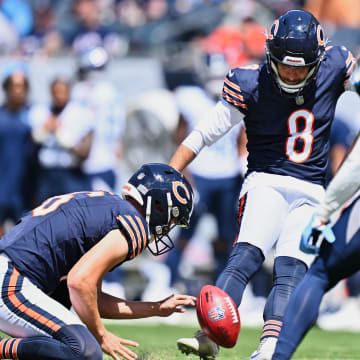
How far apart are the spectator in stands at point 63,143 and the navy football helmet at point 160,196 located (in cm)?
445

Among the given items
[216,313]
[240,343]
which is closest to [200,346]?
[216,313]

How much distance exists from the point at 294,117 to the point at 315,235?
4.14ft

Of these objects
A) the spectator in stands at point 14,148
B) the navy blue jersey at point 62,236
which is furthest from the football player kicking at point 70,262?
the spectator in stands at point 14,148

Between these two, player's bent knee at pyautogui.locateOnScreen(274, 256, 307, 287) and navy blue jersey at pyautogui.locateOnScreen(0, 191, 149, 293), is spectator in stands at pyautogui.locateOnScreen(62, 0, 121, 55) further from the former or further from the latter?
navy blue jersey at pyautogui.locateOnScreen(0, 191, 149, 293)

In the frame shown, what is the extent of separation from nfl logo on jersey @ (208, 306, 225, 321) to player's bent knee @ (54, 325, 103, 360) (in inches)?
24.8

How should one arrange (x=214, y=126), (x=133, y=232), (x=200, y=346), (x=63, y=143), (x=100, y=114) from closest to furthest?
1. (x=133, y=232)
2. (x=200, y=346)
3. (x=214, y=126)
4. (x=63, y=143)
5. (x=100, y=114)

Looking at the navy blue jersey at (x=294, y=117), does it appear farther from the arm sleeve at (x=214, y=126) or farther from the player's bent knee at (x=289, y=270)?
the player's bent knee at (x=289, y=270)

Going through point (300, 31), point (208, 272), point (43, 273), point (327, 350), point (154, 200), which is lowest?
point (208, 272)

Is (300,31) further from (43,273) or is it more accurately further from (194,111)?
(194,111)

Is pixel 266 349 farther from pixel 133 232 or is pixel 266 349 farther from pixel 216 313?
pixel 133 232

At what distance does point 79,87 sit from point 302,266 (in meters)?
5.08

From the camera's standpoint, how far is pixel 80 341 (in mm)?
3910

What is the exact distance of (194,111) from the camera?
8984 mm

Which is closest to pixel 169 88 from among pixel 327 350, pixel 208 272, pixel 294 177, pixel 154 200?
pixel 208 272
